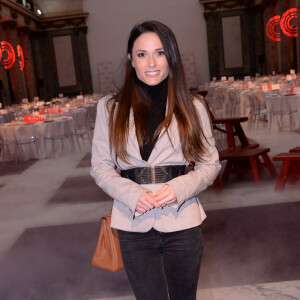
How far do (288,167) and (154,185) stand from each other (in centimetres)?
358

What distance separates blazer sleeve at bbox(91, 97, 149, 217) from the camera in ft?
5.33

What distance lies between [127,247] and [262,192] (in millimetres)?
3635

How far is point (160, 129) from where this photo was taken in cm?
173

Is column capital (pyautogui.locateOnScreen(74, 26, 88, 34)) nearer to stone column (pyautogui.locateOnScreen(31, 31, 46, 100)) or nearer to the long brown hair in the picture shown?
stone column (pyautogui.locateOnScreen(31, 31, 46, 100))

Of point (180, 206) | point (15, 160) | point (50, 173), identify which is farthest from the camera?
point (15, 160)

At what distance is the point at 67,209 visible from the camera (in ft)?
16.8

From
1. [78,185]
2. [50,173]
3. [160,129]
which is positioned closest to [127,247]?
[160,129]

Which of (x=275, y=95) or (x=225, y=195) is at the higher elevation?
(x=275, y=95)

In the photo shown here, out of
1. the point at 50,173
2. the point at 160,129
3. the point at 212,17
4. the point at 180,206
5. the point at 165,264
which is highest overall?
the point at 212,17

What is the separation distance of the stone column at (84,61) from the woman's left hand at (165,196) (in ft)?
69.1

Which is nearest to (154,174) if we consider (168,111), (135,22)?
(168,111)

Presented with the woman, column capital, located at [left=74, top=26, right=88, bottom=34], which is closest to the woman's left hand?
the woman

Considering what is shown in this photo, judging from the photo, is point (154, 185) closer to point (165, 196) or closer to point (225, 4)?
point (165, 196)

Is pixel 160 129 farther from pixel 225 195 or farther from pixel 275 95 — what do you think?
pixel 275 95
